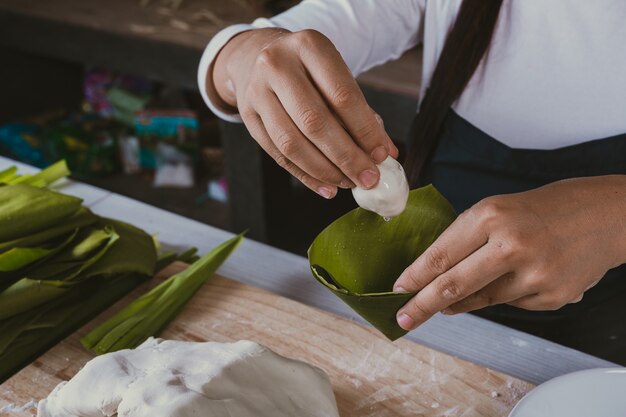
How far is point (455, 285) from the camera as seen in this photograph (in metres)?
0.80

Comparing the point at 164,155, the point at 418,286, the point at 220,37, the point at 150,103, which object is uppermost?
the point at 220,37

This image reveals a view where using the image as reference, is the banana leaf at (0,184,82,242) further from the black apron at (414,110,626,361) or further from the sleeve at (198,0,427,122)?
the black apron at (414,110,626,361)

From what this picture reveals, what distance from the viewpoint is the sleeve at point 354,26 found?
1229 mm

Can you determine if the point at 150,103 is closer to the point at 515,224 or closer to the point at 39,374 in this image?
the point at 39,374

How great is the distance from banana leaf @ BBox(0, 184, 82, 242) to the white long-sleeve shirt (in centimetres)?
30

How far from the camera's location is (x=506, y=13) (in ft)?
4.16

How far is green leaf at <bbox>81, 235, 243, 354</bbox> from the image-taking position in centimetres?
103

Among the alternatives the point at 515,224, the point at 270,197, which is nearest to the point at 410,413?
the point at 515,224

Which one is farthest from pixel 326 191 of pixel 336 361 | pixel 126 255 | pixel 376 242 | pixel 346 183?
pixel 126 255

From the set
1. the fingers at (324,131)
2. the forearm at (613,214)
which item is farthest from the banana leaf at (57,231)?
the forearm at (613,214)

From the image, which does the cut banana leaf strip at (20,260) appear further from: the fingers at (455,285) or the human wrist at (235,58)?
the fingers at (455,285)

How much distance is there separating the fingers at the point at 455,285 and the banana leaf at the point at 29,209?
0.57 metres

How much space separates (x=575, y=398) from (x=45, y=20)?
247 cm

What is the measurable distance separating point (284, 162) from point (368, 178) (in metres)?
0.13
